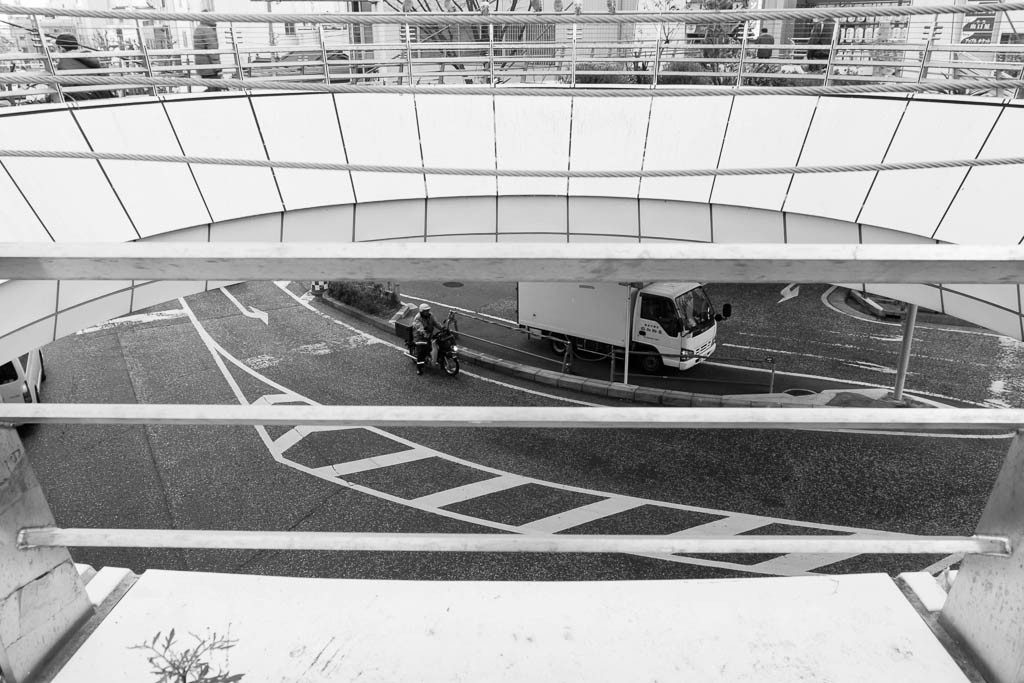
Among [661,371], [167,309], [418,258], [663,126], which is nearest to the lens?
[418,258]

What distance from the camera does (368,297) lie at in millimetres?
21906

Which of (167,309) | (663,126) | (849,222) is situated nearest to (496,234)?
(663,126)

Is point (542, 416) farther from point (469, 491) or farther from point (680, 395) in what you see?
point (680, 395)

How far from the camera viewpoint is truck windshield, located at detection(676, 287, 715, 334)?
16500mm

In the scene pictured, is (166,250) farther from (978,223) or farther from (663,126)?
(663,126)

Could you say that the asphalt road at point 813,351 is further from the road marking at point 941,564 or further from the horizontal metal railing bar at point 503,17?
the horizontal metal railing bar at point 503,17

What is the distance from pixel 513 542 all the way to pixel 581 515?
9.66 m

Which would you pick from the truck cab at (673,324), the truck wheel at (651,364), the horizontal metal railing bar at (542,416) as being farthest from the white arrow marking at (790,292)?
the horizontal metal railing bar at (542,416)

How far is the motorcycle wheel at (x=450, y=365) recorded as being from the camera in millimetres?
17078

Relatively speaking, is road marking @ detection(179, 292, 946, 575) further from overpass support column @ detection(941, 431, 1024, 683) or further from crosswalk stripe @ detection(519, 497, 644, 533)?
overpass support column @ detection(941, 431, 1024, 683)

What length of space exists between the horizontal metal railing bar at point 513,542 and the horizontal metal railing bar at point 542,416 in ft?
1.08

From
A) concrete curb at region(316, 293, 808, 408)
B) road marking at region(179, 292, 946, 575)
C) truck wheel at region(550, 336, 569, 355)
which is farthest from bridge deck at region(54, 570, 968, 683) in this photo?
truck wheel at region(550, 336, 569, 355)

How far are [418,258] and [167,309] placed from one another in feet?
77.4

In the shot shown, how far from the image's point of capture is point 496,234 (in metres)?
11.3
